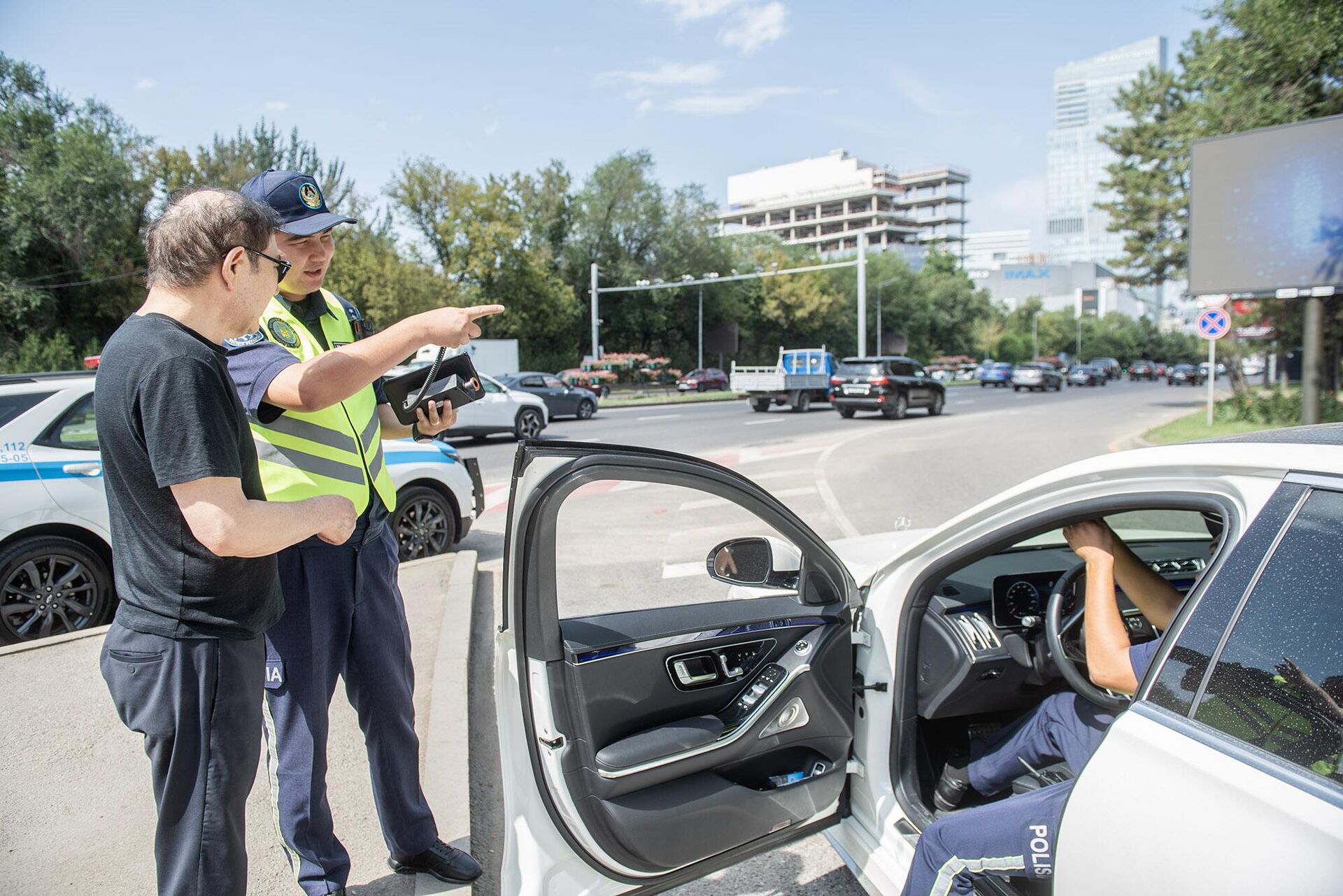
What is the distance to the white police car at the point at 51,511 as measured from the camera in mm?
4875

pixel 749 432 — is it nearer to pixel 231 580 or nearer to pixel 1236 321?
pixel 231 580

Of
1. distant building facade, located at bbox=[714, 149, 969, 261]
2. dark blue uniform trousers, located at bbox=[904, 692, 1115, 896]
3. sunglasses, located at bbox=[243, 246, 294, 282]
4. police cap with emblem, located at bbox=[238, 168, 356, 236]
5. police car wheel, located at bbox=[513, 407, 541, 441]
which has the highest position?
distant building facade, located at bbox=[714, 149, 969, 261]

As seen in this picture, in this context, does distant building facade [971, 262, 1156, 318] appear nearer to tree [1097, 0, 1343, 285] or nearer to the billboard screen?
tree [1097, 0, 1343, 285]

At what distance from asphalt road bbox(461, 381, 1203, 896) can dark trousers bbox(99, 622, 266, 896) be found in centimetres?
110

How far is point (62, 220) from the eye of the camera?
102 feet

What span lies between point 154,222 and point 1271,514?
234 centimetres

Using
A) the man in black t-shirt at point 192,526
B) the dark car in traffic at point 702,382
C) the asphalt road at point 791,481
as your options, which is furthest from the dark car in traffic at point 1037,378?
the man in black t-shirt at point 192,526

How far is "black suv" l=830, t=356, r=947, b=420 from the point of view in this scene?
22.6 m

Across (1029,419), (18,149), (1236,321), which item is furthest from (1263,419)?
(18,149)

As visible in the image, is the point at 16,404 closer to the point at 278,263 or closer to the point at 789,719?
the point at 278,263

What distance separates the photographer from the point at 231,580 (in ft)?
6.18

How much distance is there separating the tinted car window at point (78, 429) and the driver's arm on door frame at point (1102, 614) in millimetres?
5568

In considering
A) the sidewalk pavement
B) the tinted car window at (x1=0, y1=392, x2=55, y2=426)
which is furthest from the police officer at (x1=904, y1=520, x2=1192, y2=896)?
the tinted car window at (x1=0, y1=392, x2=55, y2=426)

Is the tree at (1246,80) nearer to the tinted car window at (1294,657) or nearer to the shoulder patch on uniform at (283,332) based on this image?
the tinted car window at (1294,657)
